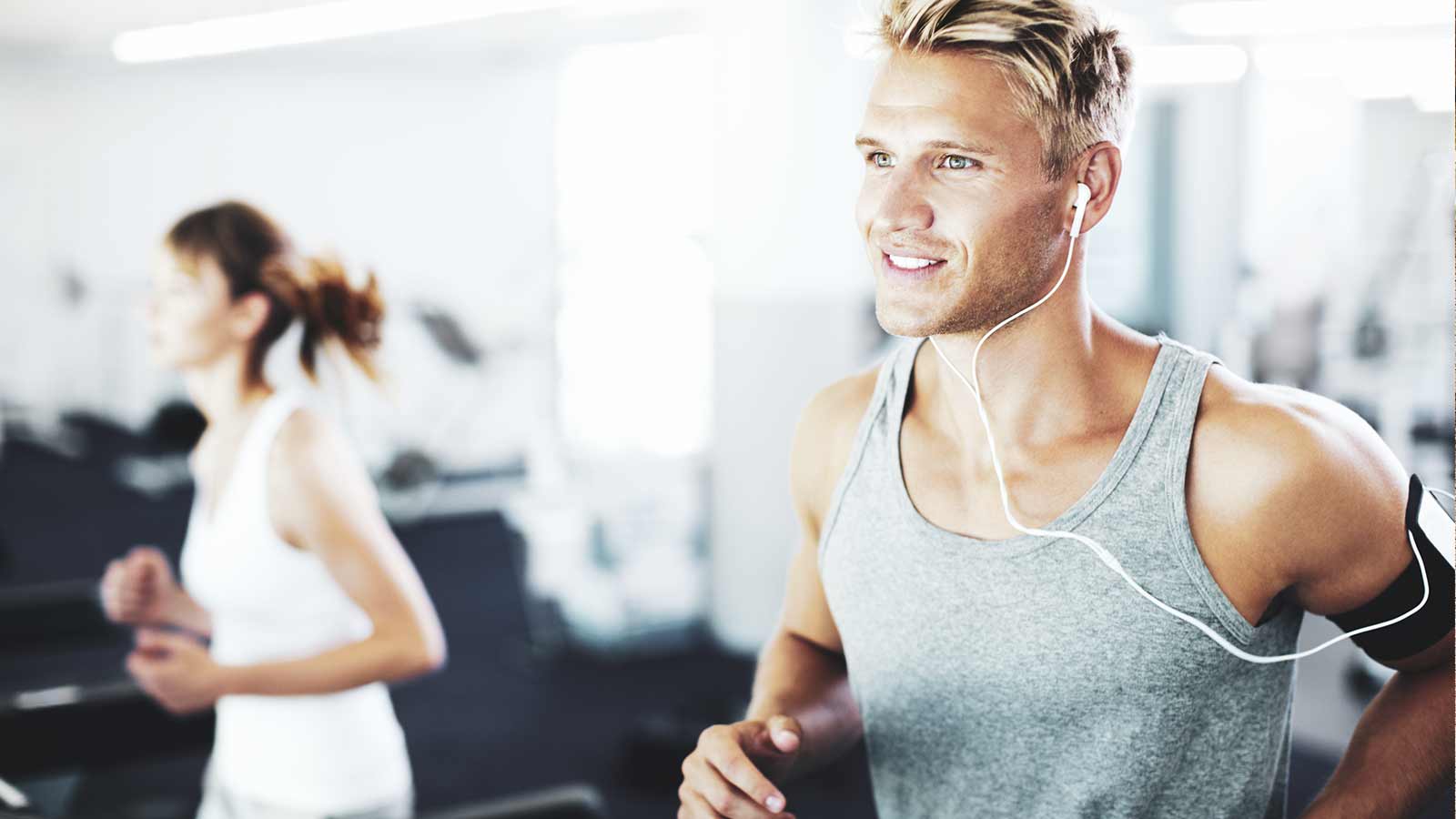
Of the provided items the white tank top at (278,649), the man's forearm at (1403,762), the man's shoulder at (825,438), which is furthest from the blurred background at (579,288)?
the man's forearm at (1403,762)

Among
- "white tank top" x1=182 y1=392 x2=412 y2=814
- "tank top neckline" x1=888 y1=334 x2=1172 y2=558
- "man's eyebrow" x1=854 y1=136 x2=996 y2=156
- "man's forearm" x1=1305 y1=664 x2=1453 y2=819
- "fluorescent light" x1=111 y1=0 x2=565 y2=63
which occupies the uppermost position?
"fluorescent light" x1=111 y1=0 x2=565 y2=63

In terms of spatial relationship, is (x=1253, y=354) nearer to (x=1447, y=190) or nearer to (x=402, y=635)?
(x=1447, y=190)

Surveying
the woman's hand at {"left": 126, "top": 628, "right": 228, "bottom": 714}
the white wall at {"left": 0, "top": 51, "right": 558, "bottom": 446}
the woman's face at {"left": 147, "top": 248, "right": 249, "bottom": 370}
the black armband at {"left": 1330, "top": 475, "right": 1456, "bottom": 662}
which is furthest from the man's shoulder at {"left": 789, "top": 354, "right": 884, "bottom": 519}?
the white wall at {"left": 0, "top": 51, "right": 558, "bottom": 446}

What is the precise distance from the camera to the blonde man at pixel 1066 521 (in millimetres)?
1001

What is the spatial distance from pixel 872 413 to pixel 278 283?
110 cm

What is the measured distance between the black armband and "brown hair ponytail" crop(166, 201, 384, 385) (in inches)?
58.4

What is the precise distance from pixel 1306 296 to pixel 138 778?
161 inches

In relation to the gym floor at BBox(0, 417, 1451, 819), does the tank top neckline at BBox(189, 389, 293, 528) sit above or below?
above

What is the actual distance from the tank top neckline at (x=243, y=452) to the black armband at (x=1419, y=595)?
4.66 feet

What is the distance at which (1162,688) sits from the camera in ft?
3.38

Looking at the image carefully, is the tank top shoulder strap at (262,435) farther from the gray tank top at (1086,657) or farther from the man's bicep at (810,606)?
the gray tank top at (1086,657)

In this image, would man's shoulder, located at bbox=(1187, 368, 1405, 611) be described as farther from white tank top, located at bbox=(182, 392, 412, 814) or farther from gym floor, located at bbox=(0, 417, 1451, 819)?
gym floor, located at bbox=(0, 417, 1451, 819)

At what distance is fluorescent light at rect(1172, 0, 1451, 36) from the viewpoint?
4234 mm

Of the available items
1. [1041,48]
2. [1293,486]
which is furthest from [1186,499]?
[1041,48]
